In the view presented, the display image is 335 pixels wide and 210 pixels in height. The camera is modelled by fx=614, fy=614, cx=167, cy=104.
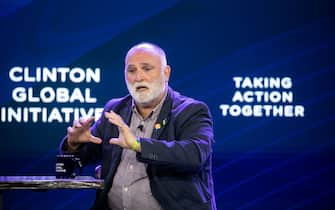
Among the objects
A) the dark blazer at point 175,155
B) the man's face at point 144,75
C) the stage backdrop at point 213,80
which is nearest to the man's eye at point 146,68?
the man's face at point 144,75

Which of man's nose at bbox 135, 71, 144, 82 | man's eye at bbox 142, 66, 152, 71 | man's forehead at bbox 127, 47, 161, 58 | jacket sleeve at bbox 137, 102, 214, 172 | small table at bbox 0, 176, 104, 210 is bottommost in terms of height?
small table at bbox 0, 176, 104, 210

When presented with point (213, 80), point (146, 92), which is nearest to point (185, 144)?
point (146, 92)

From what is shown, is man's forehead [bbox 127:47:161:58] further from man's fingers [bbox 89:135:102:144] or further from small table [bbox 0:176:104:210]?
small table [bbox 0:176:104:210]

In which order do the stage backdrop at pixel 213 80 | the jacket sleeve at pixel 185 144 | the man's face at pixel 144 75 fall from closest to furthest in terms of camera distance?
the jacket sleeve at pixel 185 144 < the man's face at pixel 144 75 < the stage backdrop at pixel 213 80

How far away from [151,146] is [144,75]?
45 cm

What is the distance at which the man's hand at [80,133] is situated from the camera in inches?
109

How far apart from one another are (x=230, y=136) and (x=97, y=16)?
4.27 ft

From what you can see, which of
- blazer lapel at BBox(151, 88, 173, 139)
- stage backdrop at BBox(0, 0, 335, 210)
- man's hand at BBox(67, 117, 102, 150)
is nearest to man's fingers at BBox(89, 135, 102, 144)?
man's hand at BBox(67, 117, 102, 150)

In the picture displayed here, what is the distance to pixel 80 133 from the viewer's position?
9.27 feet

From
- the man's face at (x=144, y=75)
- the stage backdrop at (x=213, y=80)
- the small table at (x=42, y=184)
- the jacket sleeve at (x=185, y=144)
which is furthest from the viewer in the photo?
the stage backdrop at (x=213, y=80)

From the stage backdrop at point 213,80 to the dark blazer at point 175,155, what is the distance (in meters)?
1.51

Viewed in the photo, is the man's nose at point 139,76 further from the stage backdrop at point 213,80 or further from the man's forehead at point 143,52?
the stage backdrop at point 213,80

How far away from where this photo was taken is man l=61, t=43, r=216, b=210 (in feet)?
8.48

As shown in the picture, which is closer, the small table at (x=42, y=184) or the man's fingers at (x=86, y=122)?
the small table at (x=42, y=184)
